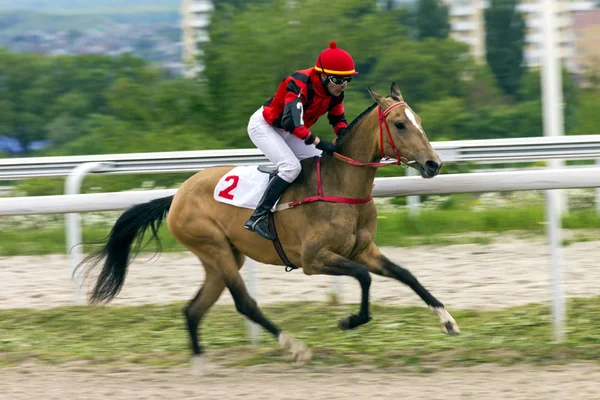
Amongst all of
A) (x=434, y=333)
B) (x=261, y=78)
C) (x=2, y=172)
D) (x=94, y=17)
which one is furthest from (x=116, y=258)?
(x=94, y=17)

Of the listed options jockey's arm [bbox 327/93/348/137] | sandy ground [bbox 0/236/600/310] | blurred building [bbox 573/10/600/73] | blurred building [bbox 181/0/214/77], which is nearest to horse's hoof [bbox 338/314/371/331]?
jockey's arm [bbox 327/93/348/137]

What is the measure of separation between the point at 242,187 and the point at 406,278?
1.05 metres

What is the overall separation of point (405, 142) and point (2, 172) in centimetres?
514

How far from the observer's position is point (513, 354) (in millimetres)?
4914

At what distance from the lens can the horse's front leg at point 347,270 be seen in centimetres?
475

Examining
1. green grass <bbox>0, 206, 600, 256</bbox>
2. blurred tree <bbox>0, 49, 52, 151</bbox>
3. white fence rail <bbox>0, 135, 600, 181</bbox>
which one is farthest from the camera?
blurred tree <bbox>0, 49, 52, 151</bbox>

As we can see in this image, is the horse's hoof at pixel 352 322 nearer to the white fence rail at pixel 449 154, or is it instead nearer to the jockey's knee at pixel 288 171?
the jockey's knee at pixel 288 171

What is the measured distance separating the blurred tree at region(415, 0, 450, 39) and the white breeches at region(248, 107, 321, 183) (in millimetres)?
20447

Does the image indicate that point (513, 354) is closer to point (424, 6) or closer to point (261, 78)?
point (261, 78)

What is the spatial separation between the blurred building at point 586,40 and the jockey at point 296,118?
19.2 meters

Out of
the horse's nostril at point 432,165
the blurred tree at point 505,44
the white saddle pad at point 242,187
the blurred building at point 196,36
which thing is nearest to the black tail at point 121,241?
the white saddle pad at point 242,187

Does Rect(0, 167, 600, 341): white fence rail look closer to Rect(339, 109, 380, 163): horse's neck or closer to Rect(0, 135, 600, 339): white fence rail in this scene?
Rect(0, 135, 600, 339): white fence rail

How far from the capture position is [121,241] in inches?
219

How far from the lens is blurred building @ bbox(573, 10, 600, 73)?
23500 millimetres
